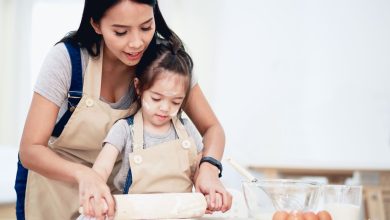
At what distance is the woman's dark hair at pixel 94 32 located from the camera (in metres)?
1.37

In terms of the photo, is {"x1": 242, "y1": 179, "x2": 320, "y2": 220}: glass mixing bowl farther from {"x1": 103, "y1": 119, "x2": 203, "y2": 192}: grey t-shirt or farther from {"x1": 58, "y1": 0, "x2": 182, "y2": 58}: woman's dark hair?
{"x1": 58, "y1": 0, "x2": 182, "y2": 58}: woman's dark hair

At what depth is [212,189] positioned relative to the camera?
4.41 feet

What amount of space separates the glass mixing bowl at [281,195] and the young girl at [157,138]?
0.92ft

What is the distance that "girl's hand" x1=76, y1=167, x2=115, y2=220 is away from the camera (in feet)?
3.59

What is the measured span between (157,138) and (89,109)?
0.18m

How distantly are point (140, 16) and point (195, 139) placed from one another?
41 cm

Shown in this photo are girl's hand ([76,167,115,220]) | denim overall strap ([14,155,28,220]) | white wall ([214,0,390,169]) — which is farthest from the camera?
white wall ([214,0,390,169])

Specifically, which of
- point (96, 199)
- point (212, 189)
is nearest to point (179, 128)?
point (212, 189)

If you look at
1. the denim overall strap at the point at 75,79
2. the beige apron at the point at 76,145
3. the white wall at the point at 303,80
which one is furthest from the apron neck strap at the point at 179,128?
the white wall at the point at 303,80

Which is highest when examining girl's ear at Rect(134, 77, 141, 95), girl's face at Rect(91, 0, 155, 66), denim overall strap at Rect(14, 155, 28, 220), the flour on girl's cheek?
girl's face at Rect(91, 0, 155, 66)

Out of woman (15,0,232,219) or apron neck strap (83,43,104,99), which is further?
apron neck strap (83,43,104,99)

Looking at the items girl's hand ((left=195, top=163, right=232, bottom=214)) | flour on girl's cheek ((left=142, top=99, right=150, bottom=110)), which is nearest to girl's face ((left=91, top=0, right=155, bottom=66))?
flour on girl's cheek ((left=142, top=99, right=150, bottom=110))

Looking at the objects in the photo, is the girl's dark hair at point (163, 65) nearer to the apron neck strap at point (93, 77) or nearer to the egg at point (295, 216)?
the apron neck strap at point (93, 77)

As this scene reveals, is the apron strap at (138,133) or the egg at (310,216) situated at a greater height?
the apron strap at (138,133)
